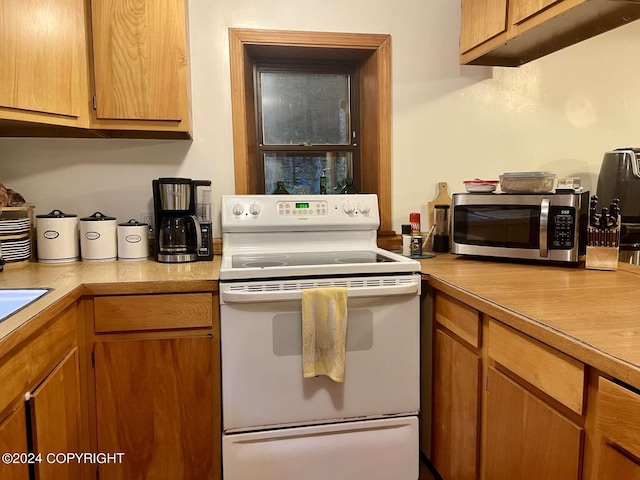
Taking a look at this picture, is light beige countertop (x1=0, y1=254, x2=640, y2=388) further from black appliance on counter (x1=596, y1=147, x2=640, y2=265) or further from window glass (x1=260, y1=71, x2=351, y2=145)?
→ window glass (x1=260, y1=71, x2=351, y2=145)

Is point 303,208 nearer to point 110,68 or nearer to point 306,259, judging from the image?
point 306,259

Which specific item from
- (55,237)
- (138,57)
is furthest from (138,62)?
(55,237)

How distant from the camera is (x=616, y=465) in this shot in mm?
858

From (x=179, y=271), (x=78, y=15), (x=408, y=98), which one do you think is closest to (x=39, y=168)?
(x=78, y=15)

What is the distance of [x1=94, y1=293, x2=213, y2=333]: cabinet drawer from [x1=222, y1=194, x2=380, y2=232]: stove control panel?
501mm

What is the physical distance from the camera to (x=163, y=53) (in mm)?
1843

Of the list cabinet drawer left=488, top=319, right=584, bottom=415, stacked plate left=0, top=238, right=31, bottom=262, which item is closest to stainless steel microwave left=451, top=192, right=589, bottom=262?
cabinet drawer left=488, top=319, right=584, bottom=415

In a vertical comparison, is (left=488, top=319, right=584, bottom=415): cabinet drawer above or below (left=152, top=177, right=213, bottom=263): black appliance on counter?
below

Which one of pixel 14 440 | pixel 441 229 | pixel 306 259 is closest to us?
pixel 14 440

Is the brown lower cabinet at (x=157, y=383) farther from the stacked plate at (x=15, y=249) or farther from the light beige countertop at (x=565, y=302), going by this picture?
the light beige countertop at (x=565, y=302)

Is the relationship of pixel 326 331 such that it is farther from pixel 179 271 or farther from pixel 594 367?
pixel 594 367

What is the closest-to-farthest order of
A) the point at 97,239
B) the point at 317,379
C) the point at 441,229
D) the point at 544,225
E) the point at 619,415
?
the point at 619,415, the point at 317,379, the point at 544,225, the point at 97,239, the point at 441,229

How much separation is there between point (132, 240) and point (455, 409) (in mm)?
1462

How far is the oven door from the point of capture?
1.59 m
